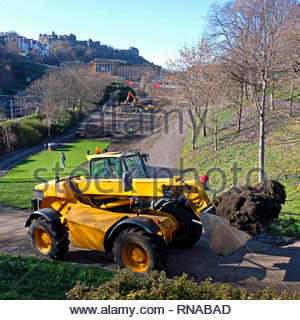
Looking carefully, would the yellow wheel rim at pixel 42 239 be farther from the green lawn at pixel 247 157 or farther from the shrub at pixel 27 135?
the shrub at pixel 27 135

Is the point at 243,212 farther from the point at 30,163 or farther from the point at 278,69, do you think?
the point at 30,163

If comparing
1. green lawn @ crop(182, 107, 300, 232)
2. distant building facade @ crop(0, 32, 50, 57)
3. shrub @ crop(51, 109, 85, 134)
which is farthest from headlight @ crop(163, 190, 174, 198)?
distant building facade @ crop(0, 32, 50, 57)

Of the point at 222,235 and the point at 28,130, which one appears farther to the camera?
the point at 28,130

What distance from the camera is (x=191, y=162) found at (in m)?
23.6

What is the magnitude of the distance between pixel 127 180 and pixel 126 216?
88cm

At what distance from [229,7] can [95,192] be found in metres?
7.43

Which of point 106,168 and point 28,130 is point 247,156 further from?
point 28,130

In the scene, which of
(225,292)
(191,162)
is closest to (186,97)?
(191,162)

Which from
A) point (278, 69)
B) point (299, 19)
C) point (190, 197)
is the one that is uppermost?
point (299, 19)

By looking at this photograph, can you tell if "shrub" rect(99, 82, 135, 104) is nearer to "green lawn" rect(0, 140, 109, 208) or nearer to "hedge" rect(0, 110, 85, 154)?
"hedge" rect(0, 110, 85, 154)

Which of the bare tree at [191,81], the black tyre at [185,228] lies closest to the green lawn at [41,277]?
the black tyre at [185,228]

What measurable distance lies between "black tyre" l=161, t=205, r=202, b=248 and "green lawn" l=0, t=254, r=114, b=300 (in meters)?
2.43

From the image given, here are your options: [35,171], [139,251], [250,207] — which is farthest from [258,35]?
[35,171]

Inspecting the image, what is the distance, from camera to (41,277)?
651 cm
